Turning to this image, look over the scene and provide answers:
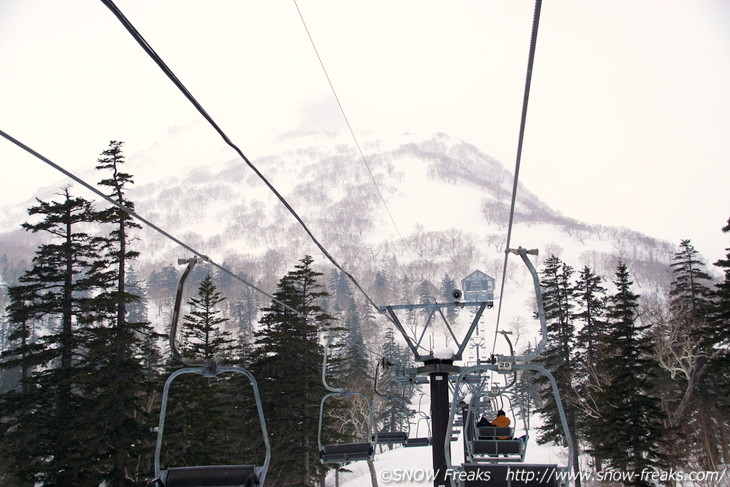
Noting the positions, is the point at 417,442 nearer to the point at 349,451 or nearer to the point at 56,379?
the point at 349,451

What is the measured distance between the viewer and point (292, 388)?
114 ft

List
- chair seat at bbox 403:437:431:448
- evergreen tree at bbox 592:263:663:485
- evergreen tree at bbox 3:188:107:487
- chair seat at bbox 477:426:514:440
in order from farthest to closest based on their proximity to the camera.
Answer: evergreen tree at bbox 592:263:663:485 → evergreen tree at bbox 3:188:107:487 → chair seat at bbox 403:437:431:448 → chair seat at bbox 477:426:514:440

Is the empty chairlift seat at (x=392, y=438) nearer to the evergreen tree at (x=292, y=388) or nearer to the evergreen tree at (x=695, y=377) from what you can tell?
the evergreen tree at (x=292, y=388)

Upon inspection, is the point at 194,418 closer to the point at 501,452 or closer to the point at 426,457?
the point at 501,452

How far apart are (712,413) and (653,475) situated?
1034 centimetres

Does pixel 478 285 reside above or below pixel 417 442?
above

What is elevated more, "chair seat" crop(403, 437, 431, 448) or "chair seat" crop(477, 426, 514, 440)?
"chair seat" crop(477, 426, 514, 440)

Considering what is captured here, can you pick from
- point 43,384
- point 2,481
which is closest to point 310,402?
point 43,384

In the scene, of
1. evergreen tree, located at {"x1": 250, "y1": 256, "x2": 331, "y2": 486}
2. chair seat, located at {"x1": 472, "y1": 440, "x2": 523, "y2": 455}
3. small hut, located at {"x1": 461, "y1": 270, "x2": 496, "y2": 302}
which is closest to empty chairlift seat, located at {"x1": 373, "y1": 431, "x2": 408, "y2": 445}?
chair seat, located at {"x1": 472, "y1": 440, "x2": 523, "y2": 455}

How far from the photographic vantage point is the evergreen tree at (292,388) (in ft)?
111

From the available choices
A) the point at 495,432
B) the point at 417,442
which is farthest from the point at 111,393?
the point at 495,432

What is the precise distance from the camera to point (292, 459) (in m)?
34.0

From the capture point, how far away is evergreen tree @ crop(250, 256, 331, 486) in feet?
111

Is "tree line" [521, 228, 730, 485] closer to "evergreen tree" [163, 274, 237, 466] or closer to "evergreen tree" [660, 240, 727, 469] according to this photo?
"evergreen tree" [660, 240, 727, 469]
